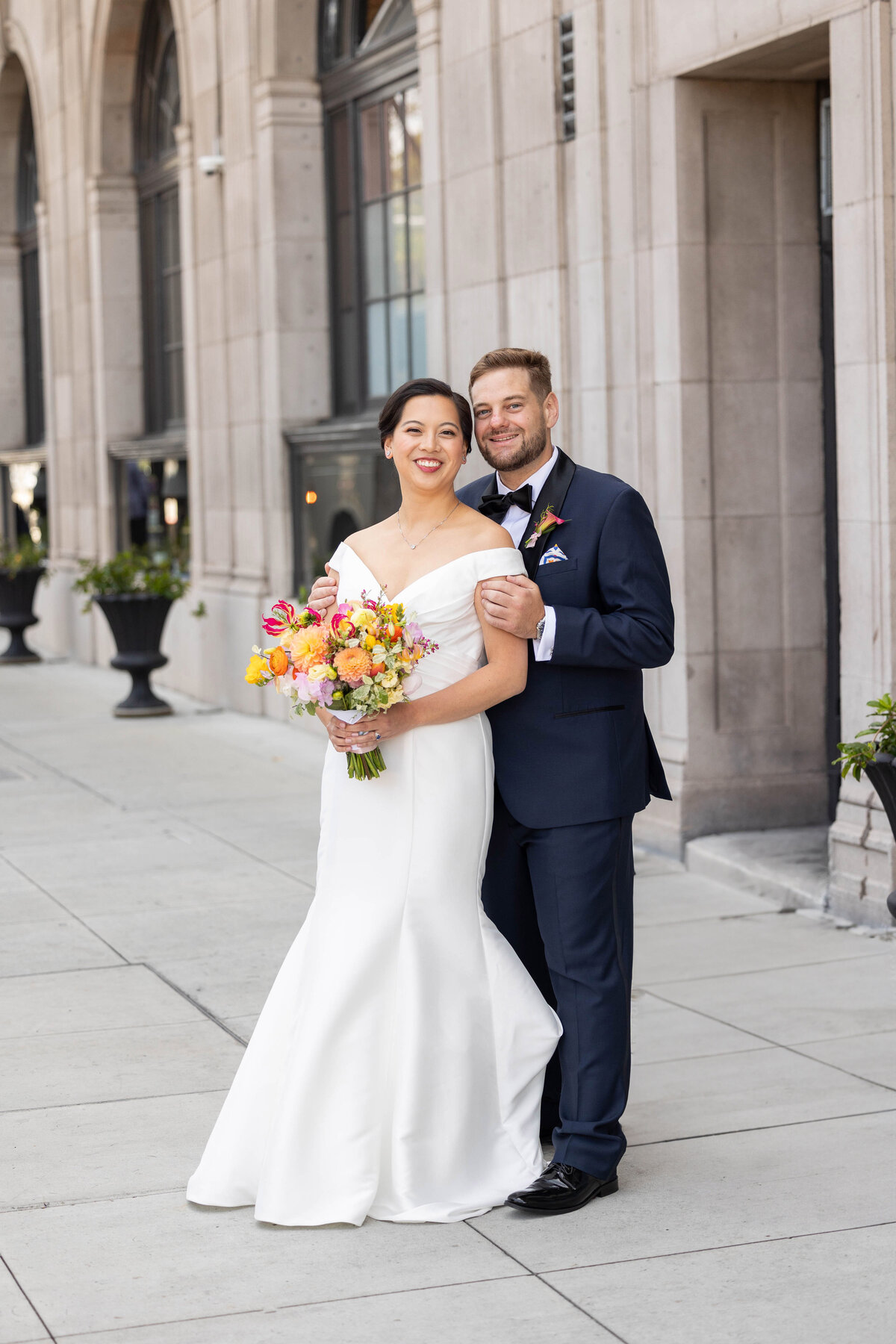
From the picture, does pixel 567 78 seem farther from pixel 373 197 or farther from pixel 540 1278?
pixel 540 1278

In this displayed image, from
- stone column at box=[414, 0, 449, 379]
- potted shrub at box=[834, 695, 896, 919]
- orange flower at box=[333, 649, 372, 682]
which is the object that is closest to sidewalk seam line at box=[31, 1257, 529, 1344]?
orange flower at box=[333, 649, 372, 682]

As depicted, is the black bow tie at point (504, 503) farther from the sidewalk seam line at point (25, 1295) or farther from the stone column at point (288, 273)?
the stone column at point (288, 273)

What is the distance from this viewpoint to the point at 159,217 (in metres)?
18.6

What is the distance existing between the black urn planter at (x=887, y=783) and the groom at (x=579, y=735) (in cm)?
175

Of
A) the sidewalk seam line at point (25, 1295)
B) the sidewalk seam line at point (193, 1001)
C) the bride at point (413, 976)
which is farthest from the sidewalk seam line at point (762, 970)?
the sidewalk seam line at point (25, 1295)

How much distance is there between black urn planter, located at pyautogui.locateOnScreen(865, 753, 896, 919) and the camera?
620 cm

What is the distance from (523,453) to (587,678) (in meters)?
0.62

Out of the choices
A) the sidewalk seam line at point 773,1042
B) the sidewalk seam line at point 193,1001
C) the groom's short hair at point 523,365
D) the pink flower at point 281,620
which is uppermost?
the groom's short hair at point 523,365

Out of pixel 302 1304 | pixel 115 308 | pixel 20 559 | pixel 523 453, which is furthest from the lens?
pixel 20 559

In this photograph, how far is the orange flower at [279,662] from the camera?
4414 millimetres

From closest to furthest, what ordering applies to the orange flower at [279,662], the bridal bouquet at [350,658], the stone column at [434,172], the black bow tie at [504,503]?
the bridal bouquet at [350,658] → the orange flower at [279,662] → the black bow tie at [504,503] → the stone column at [434,172]

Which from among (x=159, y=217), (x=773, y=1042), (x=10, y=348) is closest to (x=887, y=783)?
(x=773, y=1042)

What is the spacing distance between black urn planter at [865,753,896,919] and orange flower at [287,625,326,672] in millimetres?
2650

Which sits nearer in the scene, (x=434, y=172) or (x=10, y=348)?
(x=434, y=172)
